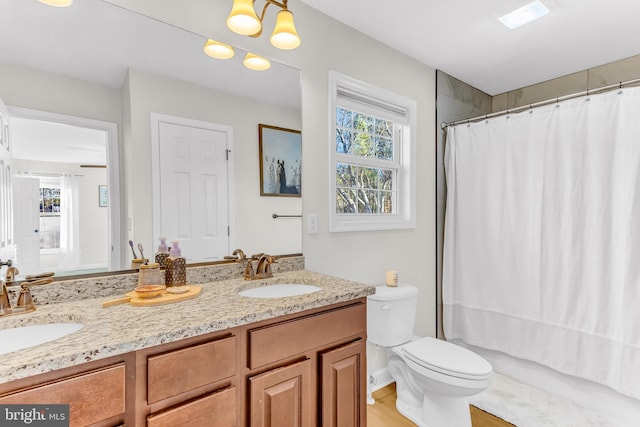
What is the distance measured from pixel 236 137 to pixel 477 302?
212 centimetres

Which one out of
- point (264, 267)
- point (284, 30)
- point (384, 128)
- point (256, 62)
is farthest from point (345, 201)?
point (284, 30)

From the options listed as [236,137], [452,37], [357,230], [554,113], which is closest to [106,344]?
[236,137]

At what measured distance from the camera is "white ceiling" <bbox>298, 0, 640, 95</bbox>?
175cm

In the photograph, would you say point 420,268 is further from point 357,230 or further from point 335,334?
point 335,334

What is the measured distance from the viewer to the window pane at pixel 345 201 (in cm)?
206

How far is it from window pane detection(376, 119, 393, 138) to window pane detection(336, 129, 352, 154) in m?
0.29

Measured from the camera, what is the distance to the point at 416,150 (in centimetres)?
238

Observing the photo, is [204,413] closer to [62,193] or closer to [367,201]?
[62,193]

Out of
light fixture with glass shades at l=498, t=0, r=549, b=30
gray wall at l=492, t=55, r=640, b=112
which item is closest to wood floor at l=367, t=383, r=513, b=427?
light fixture with glass shades at l=498, t=0, r=549, b=30

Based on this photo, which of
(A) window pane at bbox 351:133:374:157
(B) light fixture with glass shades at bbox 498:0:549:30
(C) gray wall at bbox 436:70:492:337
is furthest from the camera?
(C) gray wall at bbox 436:70:492:337

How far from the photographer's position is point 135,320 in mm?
945

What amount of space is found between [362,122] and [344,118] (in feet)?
0.56

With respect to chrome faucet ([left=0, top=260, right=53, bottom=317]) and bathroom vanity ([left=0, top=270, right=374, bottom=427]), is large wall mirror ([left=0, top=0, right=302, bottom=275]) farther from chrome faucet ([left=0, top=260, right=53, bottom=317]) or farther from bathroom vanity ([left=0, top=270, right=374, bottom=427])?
bathroom vanity ([left=0, top=270, right=374, bottom=427])

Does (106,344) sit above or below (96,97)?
below
